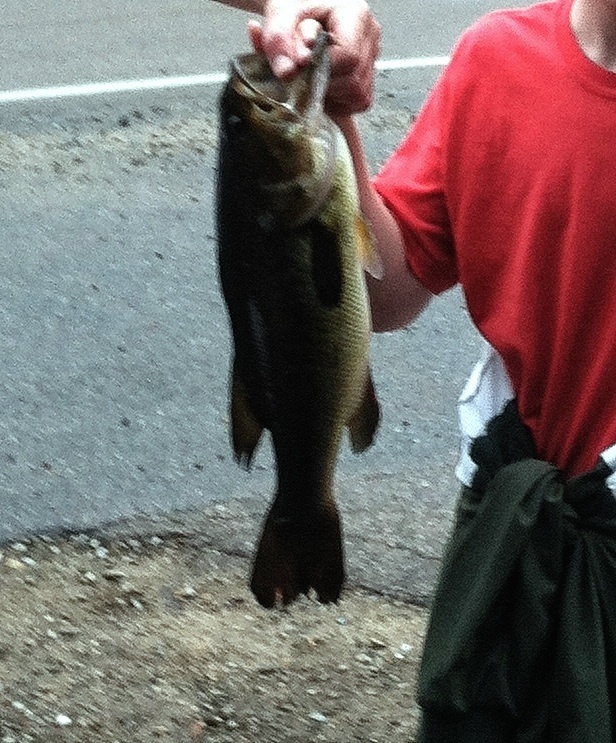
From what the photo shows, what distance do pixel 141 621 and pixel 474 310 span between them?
6.81ft

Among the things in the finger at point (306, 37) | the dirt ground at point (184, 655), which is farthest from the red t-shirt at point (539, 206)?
the dirt ground at point (184, 655)

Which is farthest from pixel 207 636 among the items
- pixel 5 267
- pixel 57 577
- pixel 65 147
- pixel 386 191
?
pixel 65 147

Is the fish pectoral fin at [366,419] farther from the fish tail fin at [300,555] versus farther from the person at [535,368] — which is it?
the person at [535,368]

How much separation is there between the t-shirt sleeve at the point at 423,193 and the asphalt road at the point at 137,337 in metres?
2.31

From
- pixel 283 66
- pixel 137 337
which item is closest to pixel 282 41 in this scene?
pixel 283 66

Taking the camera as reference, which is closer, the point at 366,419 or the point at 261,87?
the point at 261,87

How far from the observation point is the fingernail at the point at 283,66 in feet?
5.02

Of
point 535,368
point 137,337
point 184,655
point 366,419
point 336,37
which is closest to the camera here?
point 336,37

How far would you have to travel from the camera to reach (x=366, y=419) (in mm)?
1757

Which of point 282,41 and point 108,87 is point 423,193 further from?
point 108,87

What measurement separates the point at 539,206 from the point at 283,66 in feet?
1.48

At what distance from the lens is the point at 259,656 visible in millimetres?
3719

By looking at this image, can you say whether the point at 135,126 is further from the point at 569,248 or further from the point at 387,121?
the point at 569,248

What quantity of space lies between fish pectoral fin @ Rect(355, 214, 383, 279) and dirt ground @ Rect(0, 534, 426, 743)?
1990mm
